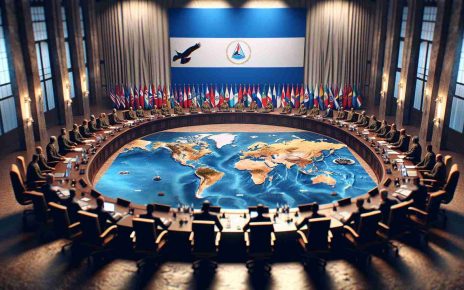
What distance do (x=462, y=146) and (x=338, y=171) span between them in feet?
15.3

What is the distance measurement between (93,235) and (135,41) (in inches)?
708

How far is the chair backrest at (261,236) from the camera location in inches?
351

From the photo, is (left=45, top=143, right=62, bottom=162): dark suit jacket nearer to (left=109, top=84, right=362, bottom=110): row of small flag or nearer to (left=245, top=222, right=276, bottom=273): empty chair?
(left=245, top=222, right=276, bottom=273): empty chair

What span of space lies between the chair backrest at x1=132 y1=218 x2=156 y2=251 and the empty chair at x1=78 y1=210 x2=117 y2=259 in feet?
2.39

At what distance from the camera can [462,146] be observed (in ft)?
53.5

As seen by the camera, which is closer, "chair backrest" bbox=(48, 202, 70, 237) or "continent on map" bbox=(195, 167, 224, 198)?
"chair backrest" bbox=(48, 202, 70, 237)

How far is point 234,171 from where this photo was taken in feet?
54.2

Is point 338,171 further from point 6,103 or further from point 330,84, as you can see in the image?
point 6,103

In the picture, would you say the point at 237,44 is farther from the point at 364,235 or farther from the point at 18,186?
the point at 364,235

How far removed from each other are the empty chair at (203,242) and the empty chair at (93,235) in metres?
1.86

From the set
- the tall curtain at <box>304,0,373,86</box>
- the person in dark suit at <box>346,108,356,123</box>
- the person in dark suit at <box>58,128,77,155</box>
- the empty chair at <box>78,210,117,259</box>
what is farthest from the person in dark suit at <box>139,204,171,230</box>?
the tall curtain at <box>304,0,373,86</box>

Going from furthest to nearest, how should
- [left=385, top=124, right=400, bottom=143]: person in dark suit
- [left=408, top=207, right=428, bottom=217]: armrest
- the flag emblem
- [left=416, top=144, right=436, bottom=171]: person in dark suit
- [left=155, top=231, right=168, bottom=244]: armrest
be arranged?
the flag emblem
[left=385, top=124, right=400, bottom=143]: person in dark suit
[left=416, top=144, right=436, bottom=171]: person in dark suit
[left=408, top=207, right=428, bottom=217]: armrest
[left=155, top=231, right=168, bottom=244]: armrest

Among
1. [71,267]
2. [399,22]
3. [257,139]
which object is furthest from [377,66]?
[71,267]

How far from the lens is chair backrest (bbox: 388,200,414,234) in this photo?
9.66m
